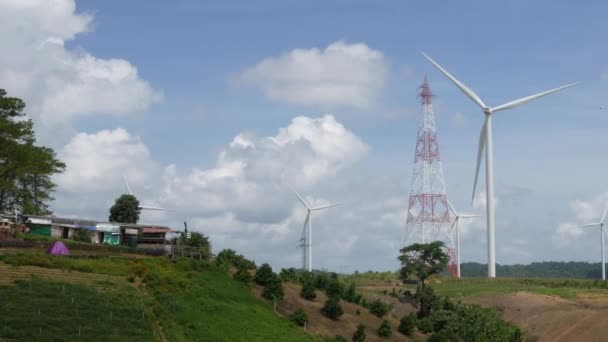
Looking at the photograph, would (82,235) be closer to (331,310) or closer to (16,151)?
(16,151)

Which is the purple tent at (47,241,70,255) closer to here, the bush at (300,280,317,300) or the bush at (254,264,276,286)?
the bush at (254,264,276,286)

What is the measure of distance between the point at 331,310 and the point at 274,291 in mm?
5927

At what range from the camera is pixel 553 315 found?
92.7m

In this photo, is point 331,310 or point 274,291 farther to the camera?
point 331,310

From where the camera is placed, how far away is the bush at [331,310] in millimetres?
75562

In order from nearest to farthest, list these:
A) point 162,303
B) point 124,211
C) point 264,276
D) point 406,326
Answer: point 162,303
point 264,276
point 406,326
point 124,211

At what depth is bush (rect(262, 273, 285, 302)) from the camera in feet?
241

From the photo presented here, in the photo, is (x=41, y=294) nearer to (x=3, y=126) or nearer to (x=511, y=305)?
(x=3, y=126)

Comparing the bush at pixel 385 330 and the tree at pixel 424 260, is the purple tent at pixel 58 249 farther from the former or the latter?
the tree at pixel 424 260

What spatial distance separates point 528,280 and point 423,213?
21181 mm

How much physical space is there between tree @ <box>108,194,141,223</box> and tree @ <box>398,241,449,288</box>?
35.6 m

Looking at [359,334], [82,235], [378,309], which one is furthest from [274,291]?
[82,235]

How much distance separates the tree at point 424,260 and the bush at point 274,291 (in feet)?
107

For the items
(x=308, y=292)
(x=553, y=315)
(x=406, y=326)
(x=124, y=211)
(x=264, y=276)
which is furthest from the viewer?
(x=124, y=211)
